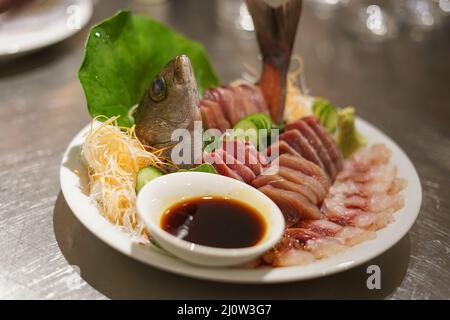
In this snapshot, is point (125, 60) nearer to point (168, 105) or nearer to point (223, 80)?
point (168, 105)

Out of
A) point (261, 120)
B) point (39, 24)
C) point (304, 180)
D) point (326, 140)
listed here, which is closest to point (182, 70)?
point (261, 120)

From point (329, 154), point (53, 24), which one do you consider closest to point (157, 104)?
point (329, 154)

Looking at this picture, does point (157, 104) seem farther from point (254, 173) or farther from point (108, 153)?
point (254, 173)

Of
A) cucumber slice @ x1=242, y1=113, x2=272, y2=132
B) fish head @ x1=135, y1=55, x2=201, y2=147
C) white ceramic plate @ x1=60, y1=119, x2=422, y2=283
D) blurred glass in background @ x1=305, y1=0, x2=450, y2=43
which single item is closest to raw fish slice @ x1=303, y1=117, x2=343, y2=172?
cucumber slice @ x1=242, y1=113, x2=272, y2=132

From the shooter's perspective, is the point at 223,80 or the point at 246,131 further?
the point at 223,80

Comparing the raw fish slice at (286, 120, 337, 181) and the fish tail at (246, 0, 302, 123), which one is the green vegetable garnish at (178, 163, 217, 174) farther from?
the fish tail at (246, 0, 302, 123)

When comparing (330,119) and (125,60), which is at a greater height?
(125,60)
